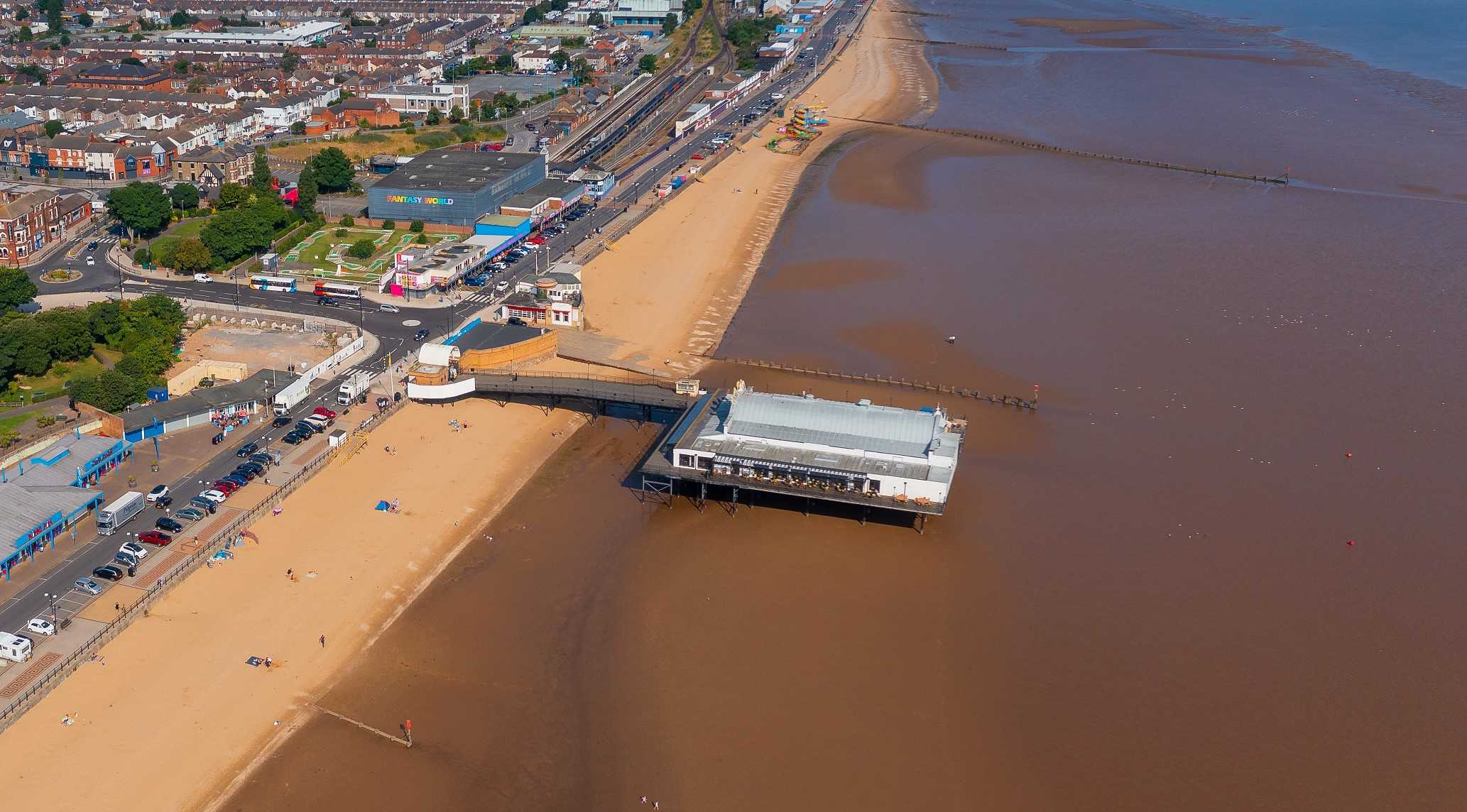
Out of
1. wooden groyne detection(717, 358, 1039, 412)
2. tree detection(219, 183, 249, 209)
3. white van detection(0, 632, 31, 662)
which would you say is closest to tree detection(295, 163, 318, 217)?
tree detection(219, 183, 249, 209)

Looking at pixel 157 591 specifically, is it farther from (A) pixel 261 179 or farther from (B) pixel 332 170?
(B) pixel 332 170

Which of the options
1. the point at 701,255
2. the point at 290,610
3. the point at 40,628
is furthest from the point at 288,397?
the point at 701,255

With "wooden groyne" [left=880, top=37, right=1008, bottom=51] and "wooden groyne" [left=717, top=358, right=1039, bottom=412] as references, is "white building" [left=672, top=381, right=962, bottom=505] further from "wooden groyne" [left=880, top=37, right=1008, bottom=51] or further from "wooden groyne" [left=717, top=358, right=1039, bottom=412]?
"wooden groyne" [left=880, top=37, right=1008, bottom=51]

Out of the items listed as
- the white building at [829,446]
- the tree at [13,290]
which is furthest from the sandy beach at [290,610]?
the tree at [13,290]

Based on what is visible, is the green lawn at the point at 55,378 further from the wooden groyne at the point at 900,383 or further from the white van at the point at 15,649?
the wooden groyne at the point at 900,383

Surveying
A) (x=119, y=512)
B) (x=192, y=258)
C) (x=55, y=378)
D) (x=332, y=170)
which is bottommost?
(x=55, y=378)

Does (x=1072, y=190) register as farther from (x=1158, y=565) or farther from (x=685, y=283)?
(x=1158, y=565)
